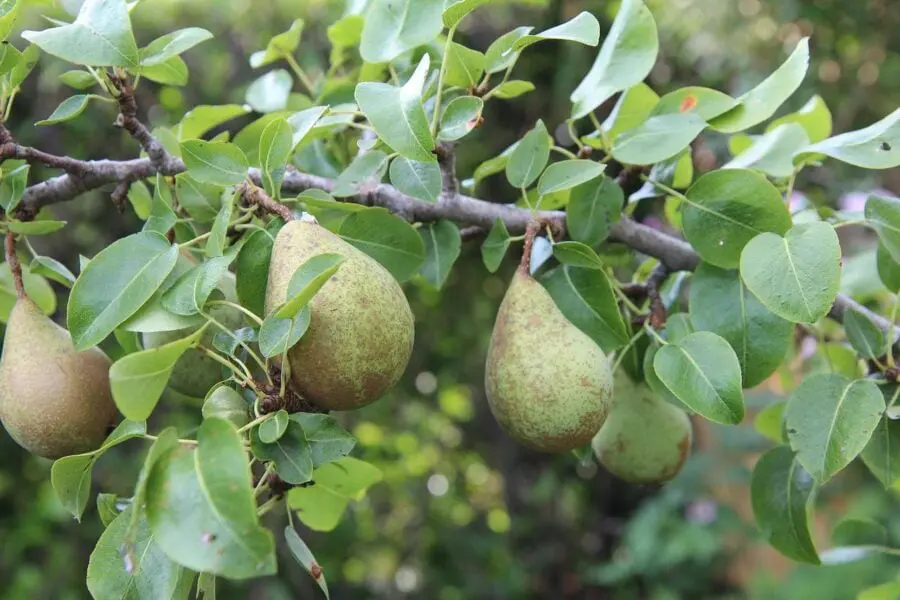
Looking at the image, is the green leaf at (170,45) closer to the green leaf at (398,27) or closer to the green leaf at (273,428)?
the green leaf at (398,27)

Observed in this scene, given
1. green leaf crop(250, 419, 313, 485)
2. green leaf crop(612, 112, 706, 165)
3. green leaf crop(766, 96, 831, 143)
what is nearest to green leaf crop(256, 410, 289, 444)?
green leaf crop(250, 419, 313, 485)

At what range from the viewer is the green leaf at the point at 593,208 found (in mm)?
672

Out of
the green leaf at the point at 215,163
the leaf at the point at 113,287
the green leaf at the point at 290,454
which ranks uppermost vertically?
the green leaf at the point at 215,163

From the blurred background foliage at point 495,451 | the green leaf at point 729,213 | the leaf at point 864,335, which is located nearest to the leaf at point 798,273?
the green leaf at point 729,213

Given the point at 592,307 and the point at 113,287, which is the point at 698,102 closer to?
the point at 592,307

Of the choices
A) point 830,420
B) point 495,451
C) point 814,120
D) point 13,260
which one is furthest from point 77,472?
point 495,451

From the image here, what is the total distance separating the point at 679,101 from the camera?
2.22ft

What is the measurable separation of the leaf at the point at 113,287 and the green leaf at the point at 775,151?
458 mm

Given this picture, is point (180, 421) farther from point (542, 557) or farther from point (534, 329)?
point (534, 329)

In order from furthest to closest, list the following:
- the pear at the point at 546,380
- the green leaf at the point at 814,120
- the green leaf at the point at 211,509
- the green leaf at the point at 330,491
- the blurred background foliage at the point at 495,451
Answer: the blurred background foliage at the point at 495,451 < the green leaf at the point at 814,120 < the green leaf at the point at 330,491 < the pear at the point at 546,380 < the green leaf at the point at 211,509

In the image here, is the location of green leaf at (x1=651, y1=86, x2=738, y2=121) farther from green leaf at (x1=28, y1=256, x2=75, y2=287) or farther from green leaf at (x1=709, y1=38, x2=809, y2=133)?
green leaf at (x1=28, y1=256, x2=75, y2=287)

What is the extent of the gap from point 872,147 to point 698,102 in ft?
0.43

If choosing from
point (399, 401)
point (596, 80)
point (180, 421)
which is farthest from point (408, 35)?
point (399, 401)

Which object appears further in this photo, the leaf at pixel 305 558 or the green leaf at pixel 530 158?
the green leaf at pixel 530 158
